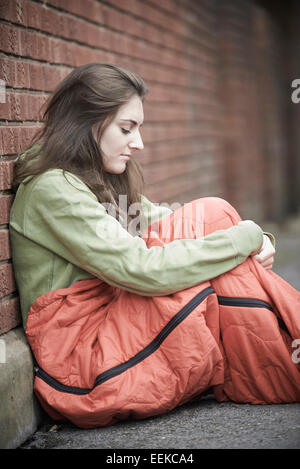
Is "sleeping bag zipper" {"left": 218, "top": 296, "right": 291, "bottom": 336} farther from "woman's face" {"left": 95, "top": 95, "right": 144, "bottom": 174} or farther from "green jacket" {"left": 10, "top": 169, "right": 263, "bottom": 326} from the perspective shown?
"woman's face" {"left": 95, "top": 95, "right": 144, "bottom": 174}

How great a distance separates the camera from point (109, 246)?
2.28 meters

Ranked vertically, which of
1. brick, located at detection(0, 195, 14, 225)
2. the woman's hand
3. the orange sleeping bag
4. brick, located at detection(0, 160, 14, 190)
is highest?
brick, located at detection(0, 160, 14, 190)

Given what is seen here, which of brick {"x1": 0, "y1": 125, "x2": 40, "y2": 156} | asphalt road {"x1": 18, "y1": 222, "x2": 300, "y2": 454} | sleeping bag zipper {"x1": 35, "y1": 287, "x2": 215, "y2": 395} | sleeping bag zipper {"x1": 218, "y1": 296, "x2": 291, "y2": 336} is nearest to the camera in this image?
asphalt road {"x1": 18, "y1": 222, "x2": 300, "y2": 454}

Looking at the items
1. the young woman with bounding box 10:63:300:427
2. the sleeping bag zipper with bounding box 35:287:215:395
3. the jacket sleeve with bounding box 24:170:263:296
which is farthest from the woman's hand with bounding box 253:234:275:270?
the sleeping bag zipper with bounding box 35:287:215:395

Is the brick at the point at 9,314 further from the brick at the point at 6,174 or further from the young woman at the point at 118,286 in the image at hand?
the brick at the point at 6,174

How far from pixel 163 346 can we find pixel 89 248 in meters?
0.47

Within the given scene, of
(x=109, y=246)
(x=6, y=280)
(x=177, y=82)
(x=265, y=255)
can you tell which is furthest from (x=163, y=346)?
(x=177, y=82)

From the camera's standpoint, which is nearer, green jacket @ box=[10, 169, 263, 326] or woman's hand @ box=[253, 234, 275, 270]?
green jacket @ box=[10, 169, 263, 326]

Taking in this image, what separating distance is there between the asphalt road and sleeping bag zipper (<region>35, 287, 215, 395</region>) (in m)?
0.19

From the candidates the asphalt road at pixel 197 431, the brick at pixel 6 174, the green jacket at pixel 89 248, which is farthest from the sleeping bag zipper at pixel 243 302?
the brick at pixel 6 174

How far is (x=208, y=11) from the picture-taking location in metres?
6.72

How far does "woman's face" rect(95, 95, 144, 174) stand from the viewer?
2566 mm

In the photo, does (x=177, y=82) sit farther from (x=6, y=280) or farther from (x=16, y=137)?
(x=6, y=280)
